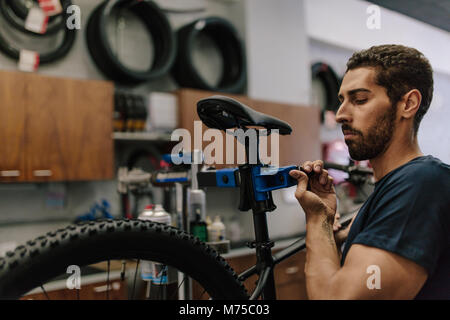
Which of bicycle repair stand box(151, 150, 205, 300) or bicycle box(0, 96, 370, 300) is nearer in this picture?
bicycle box(0, 96, 370, 300)

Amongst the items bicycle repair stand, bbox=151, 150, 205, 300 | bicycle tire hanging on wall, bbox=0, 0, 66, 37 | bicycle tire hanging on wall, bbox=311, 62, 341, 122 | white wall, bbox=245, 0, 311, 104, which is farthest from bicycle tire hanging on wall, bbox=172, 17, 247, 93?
bicycle repair stand, bbox=151, 150, 205, 300

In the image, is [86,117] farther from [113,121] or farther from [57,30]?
[57,30]

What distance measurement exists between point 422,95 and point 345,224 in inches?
18.4

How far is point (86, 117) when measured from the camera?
7.30 ft

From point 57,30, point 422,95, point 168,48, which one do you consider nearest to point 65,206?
point 57,30

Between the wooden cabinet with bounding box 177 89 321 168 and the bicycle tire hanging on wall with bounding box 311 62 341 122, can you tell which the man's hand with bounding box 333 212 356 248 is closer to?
the wooden cabinet with bounding box 177 89 321 168

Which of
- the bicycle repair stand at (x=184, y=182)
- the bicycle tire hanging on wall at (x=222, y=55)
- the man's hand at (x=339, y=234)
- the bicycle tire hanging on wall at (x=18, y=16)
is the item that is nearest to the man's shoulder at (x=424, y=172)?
the man's hand at (x=339, y=234)

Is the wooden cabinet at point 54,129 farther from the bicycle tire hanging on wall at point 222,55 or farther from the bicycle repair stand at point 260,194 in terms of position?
the bicycle repair stand at point 260,194

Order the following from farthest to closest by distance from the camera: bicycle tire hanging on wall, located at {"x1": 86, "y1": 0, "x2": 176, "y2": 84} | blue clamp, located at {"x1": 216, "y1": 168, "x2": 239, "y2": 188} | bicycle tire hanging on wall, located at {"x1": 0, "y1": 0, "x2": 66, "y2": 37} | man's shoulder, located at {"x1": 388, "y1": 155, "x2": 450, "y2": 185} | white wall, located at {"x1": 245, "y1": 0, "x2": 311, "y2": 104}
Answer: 1. white wall, located at {"x1": 245, "y1": 0, "x2": 311, "y2": 104}
2. bicycle tire hanging on wall, located at {"x1": 86, "y1": 0, "x2": 176, "y2": 84}
3. bicycle tire hanging on wall, located at {"x1": 0, "y1": 0, "x2": 66, "y2": 37}
4. blue clamp, located at {"x1": 216, "y1": 168, "x2": 239, "y2": 188}
5. man's shoulder, located at {"x1": 388, "y1": 155, "x2": 450, "y2": 185}

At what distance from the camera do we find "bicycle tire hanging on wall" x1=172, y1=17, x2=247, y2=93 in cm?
280

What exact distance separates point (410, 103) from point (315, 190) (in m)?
0.30

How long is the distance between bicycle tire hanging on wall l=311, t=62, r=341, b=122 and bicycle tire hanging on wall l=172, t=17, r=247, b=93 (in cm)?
101

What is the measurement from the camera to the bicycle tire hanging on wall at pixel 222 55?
2.80m
